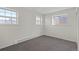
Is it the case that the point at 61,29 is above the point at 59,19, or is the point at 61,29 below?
below

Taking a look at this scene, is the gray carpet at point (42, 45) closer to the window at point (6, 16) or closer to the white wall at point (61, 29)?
the white wall at point (61, 29)

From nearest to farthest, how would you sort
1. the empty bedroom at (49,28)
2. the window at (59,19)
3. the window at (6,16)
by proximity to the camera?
the empty bedroom at (49,28), the window at (59,19), the window at (6,16)

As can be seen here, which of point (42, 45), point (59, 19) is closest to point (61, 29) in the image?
point (59, 19)

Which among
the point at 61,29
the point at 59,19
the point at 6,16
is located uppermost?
the point at 6,16

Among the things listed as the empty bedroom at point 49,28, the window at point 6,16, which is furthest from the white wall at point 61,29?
the window at point 6,16

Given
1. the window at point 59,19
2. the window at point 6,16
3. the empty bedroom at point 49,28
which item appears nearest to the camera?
the empty bedroom at point 49,28

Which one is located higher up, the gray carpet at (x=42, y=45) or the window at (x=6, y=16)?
the window at (x=6, y=16)

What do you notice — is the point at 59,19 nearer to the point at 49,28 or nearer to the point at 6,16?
the point at 49,28
